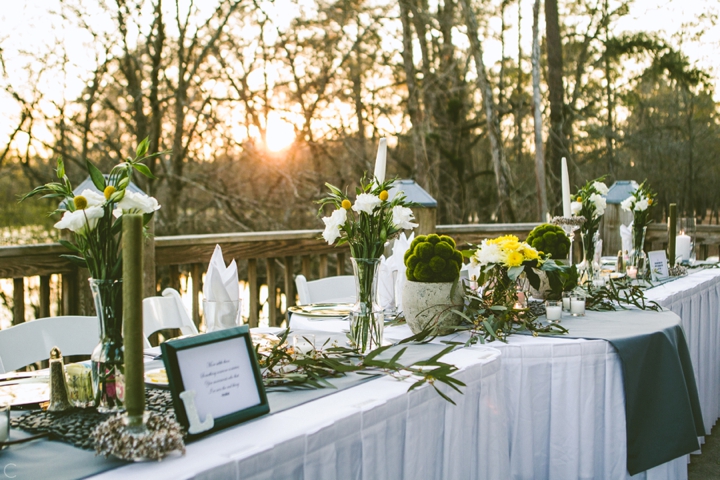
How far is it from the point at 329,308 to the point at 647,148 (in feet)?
32.9

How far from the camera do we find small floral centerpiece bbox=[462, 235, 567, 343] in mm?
1977

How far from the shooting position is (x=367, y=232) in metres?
1.64

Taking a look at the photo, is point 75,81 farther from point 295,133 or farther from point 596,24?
point 596,24

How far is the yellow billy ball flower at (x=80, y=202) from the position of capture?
1.15 metres

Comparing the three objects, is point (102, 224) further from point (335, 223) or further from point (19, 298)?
point (19, 298)

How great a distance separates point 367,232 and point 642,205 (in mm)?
2124

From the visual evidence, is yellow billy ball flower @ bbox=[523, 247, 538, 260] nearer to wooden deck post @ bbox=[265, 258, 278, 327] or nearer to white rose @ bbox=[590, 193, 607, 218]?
white rose @ bbox=[590, 193, 607, 218]

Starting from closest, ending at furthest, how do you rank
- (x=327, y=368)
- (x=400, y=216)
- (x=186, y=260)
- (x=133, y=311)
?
(x=133, y=311) → (x=327, y=368) → (x=400, y=216) → (x=186, y=260)

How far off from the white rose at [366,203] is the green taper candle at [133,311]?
72 centimetres

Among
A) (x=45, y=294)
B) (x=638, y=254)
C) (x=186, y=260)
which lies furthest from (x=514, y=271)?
(x=45, y=294)

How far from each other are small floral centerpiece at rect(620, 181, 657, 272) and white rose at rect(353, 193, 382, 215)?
2.12 meters

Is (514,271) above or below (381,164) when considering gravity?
below

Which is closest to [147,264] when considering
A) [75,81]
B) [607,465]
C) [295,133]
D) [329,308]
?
[329,308]

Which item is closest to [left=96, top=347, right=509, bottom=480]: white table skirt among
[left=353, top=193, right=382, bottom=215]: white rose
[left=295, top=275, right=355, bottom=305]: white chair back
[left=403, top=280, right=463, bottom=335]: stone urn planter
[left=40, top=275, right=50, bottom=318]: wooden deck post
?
[left=403, top=280, right=463, bottom=335]: stone urn planter
